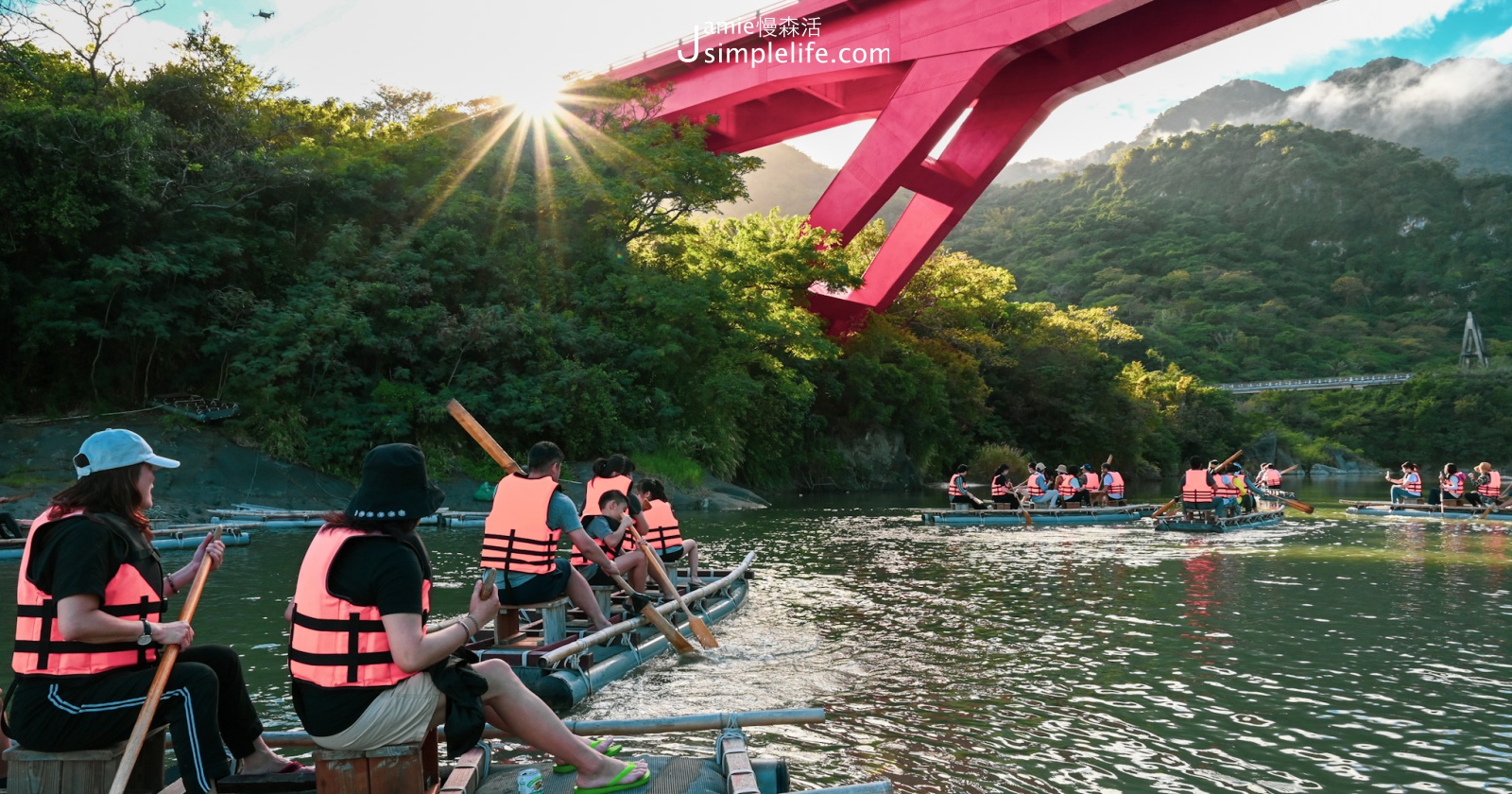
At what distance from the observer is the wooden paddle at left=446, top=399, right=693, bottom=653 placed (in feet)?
23.6

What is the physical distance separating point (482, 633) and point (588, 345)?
19.5m

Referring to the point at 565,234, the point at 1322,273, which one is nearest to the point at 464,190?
the point at 565,234

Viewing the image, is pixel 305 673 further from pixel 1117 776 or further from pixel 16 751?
pixel 1117 776

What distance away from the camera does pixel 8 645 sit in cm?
955

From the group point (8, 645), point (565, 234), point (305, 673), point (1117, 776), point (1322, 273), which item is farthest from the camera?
point (1322, 273)

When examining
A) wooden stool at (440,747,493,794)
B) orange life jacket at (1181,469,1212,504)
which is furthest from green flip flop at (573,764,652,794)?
orange life jacket at (1181,469,1212,504)

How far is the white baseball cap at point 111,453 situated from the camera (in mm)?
4172

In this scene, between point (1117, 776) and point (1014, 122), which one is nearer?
point (1117, 776)

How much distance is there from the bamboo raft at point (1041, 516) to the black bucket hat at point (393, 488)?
20.0 meters

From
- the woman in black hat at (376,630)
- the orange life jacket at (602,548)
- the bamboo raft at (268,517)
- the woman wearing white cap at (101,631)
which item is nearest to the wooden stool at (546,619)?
the orange life jacket at (602,548)

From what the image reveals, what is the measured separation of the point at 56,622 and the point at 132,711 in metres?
0.44

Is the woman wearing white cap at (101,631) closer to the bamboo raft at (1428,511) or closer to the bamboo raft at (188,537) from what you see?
the bamboo raft at (188,537)

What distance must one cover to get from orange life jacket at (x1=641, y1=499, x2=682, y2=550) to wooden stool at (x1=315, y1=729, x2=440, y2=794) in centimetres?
718

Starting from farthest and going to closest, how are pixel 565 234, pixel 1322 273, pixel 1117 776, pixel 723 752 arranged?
pixel 1322 273 < pixel 565 234 < pixel 1117 776 < pixel 723 752
